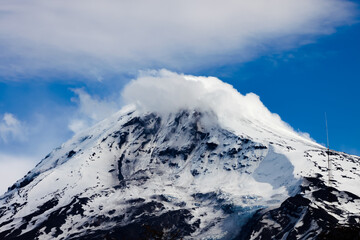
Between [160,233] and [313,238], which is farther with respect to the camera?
[313,238]

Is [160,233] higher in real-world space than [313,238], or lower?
lower

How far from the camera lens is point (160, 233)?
1967 inches

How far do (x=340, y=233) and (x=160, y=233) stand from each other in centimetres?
3814

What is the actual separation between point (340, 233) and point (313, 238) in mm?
127783

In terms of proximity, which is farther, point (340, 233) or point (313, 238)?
point (313, 238)

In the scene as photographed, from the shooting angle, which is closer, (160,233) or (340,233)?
(160,233)

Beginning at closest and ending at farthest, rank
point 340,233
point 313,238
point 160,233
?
point 160,233 → point 340,233 → point 313,238

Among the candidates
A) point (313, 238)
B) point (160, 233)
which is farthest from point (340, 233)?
point (313, 238)

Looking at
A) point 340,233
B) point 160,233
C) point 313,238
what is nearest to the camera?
point 160,233

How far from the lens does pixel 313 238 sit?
195375mm

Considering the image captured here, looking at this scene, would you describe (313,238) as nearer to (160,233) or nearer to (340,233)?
(340,233)

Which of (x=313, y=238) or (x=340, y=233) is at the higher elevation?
(x=313, y=238)
